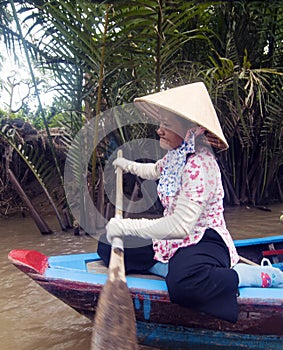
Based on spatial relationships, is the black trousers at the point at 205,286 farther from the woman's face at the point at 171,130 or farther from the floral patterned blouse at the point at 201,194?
the woman's face at the point at 171,130

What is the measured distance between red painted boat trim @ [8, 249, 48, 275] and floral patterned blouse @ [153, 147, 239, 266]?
50 centimetres

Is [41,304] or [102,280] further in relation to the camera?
[41,304]

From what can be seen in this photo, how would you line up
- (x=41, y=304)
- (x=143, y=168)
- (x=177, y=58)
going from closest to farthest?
(x=143, y=168) < (x=41, y=304) < (x=177, y=58)

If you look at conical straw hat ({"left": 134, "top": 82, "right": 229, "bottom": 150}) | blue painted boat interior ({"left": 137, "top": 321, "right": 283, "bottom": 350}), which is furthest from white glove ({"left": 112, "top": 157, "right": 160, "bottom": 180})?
blue painted boat interior ({"left": 137, "top": 321, "right": 283, "bottom": 350})

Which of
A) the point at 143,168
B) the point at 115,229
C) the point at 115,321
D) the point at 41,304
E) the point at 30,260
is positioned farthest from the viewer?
the point at 41,304

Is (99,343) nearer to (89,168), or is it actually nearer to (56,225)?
(89,168)

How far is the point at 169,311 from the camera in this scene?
61.2 inches

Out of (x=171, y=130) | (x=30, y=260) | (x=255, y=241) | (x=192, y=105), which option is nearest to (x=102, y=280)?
(x=30, y=260)

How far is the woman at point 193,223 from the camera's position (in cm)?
142

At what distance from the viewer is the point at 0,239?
11.6 ft

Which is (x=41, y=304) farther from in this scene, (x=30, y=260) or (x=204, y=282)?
(x=204, y=282)

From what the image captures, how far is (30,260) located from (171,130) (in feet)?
2.52

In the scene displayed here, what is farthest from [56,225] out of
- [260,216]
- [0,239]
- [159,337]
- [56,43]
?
[159,337]

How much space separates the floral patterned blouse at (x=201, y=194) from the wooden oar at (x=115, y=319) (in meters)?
0.28
